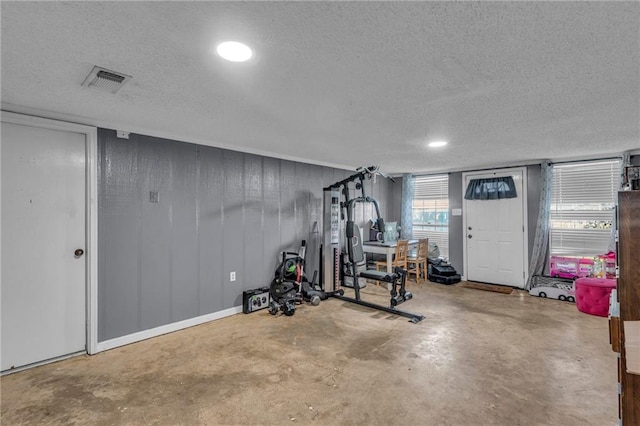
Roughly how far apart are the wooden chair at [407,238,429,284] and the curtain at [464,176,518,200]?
47.1 inches

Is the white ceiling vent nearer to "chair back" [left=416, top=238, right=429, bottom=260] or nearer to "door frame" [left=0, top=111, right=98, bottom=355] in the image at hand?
"door frame" [left=0, top=111, right=98, bottom=355]

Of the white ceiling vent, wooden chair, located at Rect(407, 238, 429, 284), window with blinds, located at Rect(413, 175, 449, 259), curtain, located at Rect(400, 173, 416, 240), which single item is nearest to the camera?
the white ceiling vent

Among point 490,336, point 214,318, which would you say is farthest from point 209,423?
point 490,336

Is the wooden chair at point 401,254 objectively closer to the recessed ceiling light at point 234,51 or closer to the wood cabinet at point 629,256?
the wood cabinet at point 629,256

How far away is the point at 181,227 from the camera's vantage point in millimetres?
3473

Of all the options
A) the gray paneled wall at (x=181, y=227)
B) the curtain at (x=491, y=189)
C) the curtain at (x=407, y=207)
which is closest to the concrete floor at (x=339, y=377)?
the gray paneled wall at (x=181, y=227)

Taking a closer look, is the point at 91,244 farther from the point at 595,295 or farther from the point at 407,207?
the point at 595,295

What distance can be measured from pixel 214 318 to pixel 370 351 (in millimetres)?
1932

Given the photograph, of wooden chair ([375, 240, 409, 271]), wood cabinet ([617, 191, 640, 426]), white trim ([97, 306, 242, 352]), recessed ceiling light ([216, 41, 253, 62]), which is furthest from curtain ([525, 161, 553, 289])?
recessed ceiling light ([216, 41, 253, 62])

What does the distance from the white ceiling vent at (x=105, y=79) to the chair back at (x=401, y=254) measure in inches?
180

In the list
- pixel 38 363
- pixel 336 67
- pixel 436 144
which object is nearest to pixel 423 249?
pixel 436 144

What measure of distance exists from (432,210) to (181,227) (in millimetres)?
4939

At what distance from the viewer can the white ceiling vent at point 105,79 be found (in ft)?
6.22

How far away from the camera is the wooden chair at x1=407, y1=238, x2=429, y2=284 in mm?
5766
